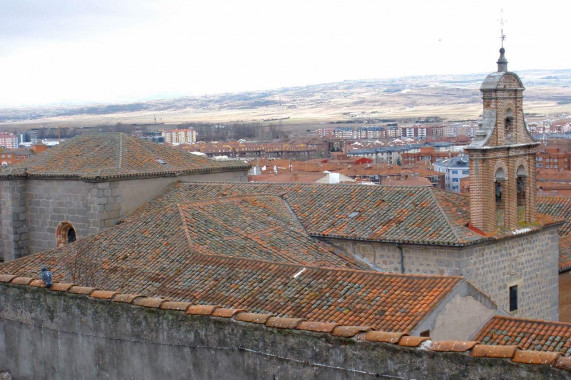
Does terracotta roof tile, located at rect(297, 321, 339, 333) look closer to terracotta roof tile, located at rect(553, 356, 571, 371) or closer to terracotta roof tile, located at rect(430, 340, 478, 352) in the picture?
terracotta roof tile, located at rect(430, 340, 478, 352)

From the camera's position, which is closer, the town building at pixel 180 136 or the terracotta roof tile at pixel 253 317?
the terracotta roof tile at pixel 253 317

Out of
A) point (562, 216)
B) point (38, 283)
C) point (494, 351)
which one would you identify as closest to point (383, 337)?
point (494, 351)

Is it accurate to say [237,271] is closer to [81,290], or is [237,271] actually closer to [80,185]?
[81,290]

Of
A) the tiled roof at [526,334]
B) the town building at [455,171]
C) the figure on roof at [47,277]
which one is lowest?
the town building at [455,171]

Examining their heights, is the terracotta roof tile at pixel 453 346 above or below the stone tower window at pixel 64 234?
above

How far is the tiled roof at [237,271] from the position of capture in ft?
38.5

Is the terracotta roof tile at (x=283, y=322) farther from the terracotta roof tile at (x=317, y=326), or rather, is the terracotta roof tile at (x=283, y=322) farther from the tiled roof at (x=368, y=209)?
the tiled roof at (x=368, y=209)

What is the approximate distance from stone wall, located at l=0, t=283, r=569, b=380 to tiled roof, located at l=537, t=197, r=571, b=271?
13271mm

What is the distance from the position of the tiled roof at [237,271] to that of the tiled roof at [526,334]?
1.24 m

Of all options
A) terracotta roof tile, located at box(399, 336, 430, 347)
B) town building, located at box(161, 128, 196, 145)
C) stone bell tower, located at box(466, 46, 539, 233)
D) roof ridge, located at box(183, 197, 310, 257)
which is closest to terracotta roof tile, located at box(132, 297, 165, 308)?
terracotta roof tile, located at box(399, 336, 430, 347)

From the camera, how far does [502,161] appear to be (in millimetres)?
18109

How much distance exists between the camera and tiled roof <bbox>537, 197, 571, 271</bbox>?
20.1 metres

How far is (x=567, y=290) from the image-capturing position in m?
20.3

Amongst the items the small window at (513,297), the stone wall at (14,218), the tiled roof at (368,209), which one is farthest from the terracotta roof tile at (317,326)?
the stone wall at (14,218)
